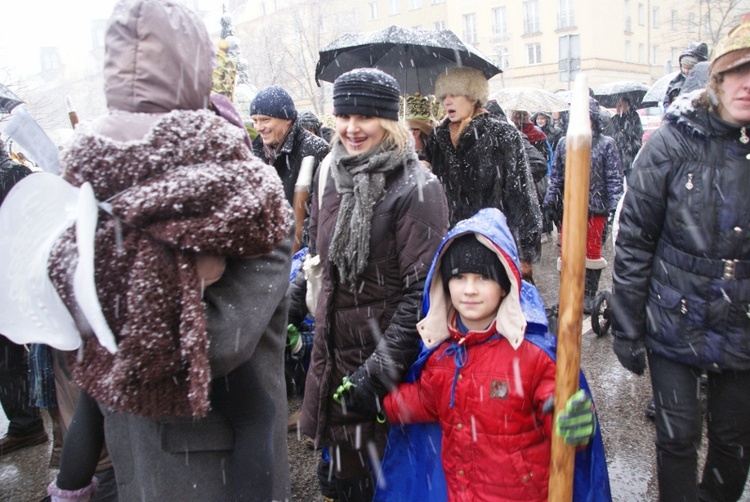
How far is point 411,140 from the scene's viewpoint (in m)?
2.73

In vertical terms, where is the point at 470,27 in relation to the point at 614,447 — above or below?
above

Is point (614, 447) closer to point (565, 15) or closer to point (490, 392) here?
point (490, 392)

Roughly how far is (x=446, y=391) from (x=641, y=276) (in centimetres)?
105

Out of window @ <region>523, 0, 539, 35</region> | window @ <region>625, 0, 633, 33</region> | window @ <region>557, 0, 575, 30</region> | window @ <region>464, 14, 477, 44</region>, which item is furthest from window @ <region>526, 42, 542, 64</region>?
window @ <region>625, 0, 633, 33</region>

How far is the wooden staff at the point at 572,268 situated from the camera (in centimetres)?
166

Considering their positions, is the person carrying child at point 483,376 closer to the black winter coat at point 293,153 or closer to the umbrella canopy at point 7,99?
the black winter coat at point 293,153

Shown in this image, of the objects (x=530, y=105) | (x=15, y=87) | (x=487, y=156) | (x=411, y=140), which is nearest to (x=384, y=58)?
(x=487, y=156)

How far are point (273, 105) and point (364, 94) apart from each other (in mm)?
2227

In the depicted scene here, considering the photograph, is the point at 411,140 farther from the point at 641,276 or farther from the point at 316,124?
the point at 316,124

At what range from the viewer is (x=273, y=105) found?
15.2 feet

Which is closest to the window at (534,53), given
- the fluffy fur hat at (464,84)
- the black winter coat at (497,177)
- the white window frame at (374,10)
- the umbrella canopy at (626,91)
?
the white window frame at (374,10)

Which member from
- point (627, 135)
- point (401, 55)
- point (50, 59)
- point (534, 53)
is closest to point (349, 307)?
point (401, 55)

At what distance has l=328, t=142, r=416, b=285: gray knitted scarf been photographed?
2.48m

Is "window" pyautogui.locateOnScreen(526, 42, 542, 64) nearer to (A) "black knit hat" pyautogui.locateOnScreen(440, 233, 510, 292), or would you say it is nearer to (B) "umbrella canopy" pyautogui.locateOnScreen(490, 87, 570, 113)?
(B) "umbrella canopy" pyautogui.locateOnScreen(490, 87, 570, 113)
